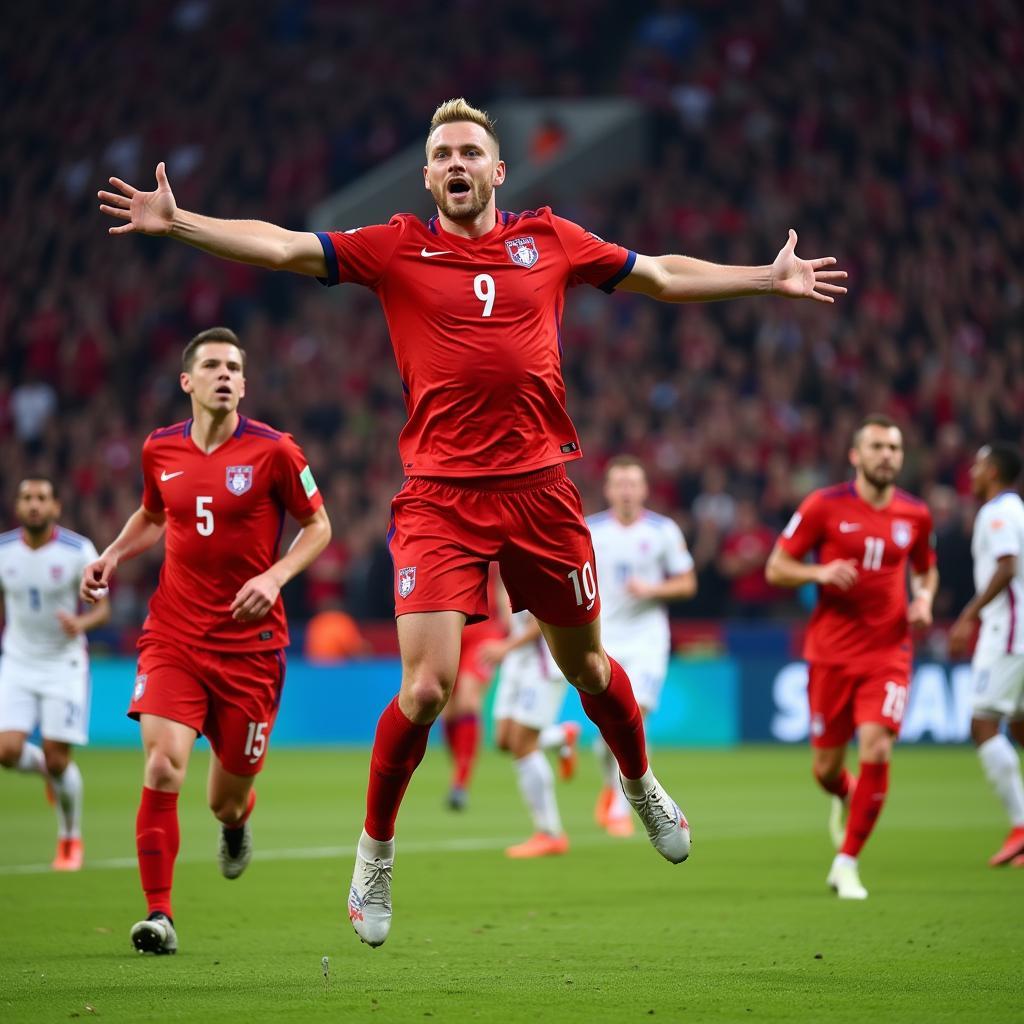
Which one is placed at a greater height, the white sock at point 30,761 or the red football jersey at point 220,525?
the red football jersey at point 220,525

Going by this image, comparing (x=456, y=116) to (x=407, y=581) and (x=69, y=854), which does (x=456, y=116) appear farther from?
(x=69, y=854)

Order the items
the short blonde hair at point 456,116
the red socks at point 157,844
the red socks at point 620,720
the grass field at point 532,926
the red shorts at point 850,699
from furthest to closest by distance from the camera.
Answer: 1. the red shorts at point 850,699
2. the red socks at point 157,844
3. the red socks at point 620,720
4. the short blonde hair at point 456,116
5. the grass field at point 532,926

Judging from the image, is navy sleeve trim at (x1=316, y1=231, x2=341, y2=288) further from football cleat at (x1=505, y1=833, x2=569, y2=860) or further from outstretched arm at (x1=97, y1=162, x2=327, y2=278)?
football cleat at (x1=505, y1=833, x2=569, y2=860)

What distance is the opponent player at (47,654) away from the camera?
11.2 meters

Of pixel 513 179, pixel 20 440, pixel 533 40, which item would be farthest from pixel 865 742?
pixel 533 40

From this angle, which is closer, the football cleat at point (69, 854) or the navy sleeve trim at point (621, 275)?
the navy sleeve trim at point (621, 275)

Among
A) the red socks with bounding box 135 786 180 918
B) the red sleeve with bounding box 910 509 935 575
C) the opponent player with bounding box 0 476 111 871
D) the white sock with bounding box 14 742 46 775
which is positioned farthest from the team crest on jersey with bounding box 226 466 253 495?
the red sleeve with bounding box 910 509 935 575

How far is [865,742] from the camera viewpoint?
9.78m

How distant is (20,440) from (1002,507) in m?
18.2

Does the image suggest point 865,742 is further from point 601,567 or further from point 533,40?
point 533,40

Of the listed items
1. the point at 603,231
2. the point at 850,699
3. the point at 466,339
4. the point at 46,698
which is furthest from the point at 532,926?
the point at 603,231

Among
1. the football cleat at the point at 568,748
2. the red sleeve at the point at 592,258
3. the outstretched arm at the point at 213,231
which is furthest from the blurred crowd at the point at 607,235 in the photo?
the outstretched arm at the point at 213,231

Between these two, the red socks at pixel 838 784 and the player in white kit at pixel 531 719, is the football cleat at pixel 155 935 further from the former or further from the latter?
the player in white kit at pixel 531 719

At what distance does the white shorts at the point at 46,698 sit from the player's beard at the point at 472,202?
5727mm
